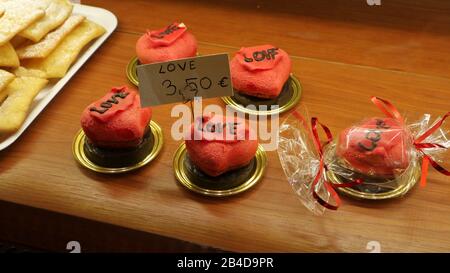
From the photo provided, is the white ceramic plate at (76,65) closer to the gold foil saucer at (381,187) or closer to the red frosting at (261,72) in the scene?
the red frosting at (261,72)

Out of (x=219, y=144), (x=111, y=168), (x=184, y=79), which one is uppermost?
(x=184, y=79)

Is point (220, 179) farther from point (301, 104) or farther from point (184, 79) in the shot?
point (301, 104)

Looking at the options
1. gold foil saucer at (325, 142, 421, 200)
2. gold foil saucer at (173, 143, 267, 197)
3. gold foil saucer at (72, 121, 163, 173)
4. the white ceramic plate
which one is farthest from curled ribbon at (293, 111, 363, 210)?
the white ceramic plate

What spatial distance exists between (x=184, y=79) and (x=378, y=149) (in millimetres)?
417

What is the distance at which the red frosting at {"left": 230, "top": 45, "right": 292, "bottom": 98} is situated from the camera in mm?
1234

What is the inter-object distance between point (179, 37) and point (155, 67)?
0.39 meters

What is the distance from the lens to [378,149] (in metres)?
1.00

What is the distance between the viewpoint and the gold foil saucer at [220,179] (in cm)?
106

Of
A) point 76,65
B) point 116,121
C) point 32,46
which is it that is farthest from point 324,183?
point 32,46

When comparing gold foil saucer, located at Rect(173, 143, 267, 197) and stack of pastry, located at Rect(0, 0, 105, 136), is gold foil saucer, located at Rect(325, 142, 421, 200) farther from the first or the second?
stack of pastry, located at Rect(0, 0, 105, 136)

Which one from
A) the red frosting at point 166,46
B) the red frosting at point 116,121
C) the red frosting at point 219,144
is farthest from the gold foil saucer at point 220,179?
the red frosting at point 166,46

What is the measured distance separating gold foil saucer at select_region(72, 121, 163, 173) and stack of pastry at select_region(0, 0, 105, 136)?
0.15m

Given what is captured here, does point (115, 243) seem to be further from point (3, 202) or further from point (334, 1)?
point (334, 1)

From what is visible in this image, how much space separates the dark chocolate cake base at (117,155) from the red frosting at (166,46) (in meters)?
0.28
